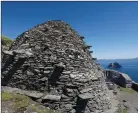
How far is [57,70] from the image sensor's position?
555 inches

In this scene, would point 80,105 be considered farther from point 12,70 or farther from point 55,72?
point 12,70

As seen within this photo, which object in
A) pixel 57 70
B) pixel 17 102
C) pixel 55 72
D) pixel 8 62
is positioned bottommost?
pixel 17 102

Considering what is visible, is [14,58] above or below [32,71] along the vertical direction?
above

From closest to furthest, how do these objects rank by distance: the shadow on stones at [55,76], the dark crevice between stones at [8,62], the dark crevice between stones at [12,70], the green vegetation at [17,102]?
1. the green vegetation at [17,102]
2. the shadow on stones at [55,76]
3. the dark crevice between stones at [12,70]
4. the dark crevice between stones at [8,62]

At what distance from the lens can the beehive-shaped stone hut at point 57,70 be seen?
13.6m

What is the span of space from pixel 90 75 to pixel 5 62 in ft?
23.2

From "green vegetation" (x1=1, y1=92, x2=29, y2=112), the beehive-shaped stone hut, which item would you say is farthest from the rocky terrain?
"green vegetation" (x1=1, y1=92, x2=29, y2=112)

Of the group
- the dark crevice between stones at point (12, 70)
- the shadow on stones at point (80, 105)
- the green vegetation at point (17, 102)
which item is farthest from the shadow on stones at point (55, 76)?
the green vegetation at point (17, 102)

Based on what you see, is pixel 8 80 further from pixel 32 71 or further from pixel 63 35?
pixel 63 35

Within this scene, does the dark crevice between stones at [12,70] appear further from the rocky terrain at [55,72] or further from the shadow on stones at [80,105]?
the shadow on stones at [80,105]

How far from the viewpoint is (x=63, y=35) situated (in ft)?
51.6

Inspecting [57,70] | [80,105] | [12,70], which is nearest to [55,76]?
[57,70]

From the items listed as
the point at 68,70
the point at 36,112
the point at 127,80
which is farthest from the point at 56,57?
the point at 127,80

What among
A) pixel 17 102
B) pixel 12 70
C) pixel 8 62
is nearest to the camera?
pixel 17 102
